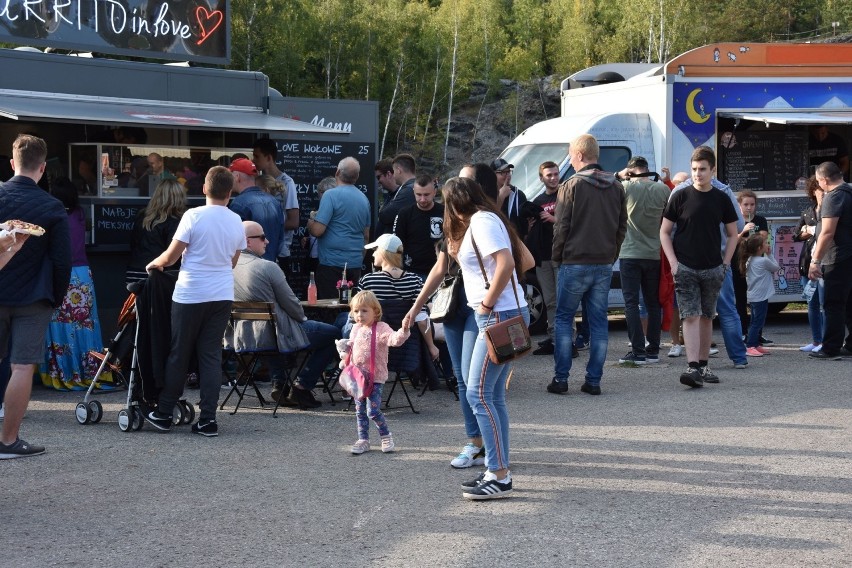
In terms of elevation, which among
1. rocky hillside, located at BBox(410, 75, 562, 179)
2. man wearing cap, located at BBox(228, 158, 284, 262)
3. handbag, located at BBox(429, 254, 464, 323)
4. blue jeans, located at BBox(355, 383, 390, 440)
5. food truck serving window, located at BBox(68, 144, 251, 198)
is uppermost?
rocky hillside, located at BBox(410, 75, 562, 179)

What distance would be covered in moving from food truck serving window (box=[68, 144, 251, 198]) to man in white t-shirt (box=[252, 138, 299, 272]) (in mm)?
778

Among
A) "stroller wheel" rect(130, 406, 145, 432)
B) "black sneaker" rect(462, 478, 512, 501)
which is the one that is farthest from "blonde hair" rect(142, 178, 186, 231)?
"black sneaker" rect(462, 478, 512, 501)

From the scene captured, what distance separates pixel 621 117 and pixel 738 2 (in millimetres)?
52934

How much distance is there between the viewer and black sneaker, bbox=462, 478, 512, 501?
5.79m

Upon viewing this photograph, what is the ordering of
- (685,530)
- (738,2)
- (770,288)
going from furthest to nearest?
(738,2), (770,288), (685,530)

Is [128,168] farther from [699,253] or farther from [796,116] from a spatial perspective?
[796,116]

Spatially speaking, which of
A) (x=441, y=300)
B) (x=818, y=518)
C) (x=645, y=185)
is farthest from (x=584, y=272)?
(x=818, y=518)

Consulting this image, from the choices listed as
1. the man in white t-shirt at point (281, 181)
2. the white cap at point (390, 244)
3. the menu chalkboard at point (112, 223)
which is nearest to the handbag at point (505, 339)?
the white cap at point (390, 244)

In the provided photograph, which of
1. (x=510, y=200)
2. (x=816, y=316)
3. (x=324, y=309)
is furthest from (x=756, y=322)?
(x=324, y=309)

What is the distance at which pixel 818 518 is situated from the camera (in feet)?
17.8

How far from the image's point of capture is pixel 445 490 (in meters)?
6.04

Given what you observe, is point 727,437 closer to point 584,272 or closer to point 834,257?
point 584,272

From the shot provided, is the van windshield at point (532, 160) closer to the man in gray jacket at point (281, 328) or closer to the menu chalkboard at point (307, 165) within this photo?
the menu chalkboard at point (307, 165)

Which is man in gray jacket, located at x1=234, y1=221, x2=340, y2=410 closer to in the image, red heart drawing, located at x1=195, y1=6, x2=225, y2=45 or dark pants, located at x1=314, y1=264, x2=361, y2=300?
dark pants, located at x1=314, y1=264, x2=361, y2=300
